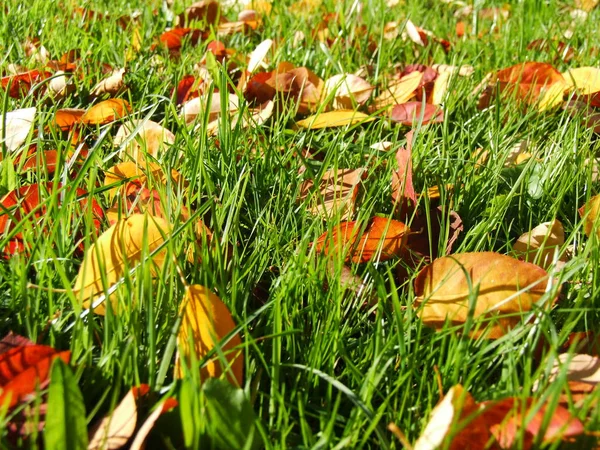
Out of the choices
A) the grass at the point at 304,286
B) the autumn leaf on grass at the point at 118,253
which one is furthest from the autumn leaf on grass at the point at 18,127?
the autumn leaf on grass at the point at 118,253

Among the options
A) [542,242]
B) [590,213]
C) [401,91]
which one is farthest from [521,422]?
[401,91]

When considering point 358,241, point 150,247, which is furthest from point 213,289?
point 358,241

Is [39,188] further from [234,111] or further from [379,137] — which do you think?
[379,137]

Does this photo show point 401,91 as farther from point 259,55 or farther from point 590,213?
point 590,213

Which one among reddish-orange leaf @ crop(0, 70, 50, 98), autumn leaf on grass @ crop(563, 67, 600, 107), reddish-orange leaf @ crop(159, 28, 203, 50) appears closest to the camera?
reddish-orange leaf @ crop(0, 70, 50, 98)

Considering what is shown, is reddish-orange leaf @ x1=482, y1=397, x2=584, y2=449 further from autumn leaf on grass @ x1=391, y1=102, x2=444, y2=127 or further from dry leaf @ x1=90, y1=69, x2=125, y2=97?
dry leaf @ x1=90, y1=69, x2=125, y2=97

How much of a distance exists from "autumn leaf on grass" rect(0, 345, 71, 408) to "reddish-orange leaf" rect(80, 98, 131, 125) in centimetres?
72

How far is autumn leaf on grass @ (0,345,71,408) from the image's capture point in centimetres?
68

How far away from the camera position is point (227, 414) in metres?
0.68

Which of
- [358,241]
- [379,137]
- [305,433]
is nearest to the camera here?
[305,433]

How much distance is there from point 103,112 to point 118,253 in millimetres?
605

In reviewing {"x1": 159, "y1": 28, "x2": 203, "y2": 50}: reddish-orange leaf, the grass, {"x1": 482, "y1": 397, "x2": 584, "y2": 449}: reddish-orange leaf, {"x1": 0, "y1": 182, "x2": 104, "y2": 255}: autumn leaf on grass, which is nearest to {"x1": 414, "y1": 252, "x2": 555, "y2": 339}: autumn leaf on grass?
the grass

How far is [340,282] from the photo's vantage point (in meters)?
0.91

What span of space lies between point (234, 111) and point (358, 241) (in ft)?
1.85
